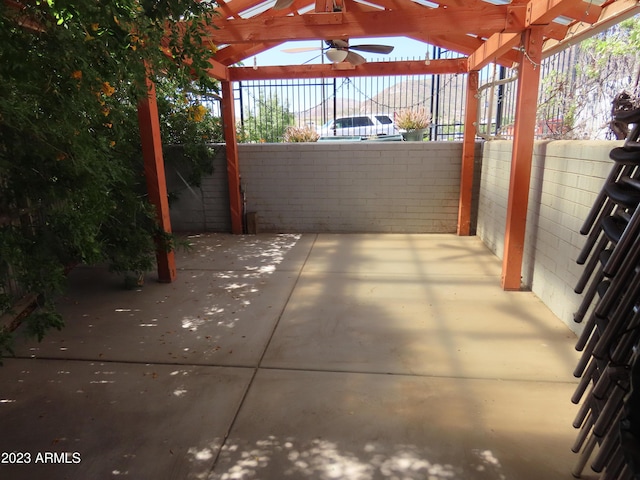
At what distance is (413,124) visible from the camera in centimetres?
775

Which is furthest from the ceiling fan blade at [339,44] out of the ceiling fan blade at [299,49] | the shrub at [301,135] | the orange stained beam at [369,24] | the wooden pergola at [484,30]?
the shrub at [301,135]

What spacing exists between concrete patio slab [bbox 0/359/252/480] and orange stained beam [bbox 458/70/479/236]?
179 inches

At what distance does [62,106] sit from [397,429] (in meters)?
2.26

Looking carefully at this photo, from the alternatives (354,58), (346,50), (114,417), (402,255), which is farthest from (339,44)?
(114,417)

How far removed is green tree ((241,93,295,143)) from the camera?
9.88 metres

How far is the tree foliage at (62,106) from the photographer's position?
176cm

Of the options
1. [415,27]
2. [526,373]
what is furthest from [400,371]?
[415,27]

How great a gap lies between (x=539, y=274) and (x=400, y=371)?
1946mm

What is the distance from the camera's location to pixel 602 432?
1.56m

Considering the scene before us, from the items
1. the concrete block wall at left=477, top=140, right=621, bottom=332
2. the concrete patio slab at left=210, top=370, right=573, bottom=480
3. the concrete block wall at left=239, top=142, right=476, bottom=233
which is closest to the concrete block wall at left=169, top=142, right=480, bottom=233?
the concrete block wall at left=239, top=142, right=476, bottom=233

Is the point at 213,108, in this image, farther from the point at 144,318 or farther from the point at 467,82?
the point at 144,318

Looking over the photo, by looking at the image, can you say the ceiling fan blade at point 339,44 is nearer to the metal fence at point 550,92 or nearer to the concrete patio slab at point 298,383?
the metal fence at point 550,92

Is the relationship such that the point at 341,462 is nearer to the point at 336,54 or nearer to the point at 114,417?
the point at 114,417

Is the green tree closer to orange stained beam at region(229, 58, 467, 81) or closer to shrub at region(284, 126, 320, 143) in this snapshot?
shrub at region(284, 126, 320, 143)
